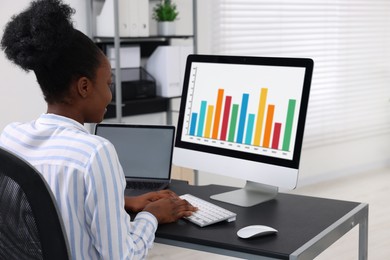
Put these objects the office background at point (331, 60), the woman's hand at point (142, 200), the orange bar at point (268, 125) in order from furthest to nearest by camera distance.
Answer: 1. the office background at point (331, 60)
2. the orange bar at point (268, 125)
3. the woman's hand at point (142, 200)

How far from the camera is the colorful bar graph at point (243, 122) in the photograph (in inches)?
75.5

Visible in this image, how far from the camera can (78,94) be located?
138 centimetres

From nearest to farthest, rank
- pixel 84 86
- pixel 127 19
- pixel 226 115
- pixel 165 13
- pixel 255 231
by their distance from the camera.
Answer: pixel 84 86 < pixel 255 231 < pixel 226 115 < pixel 127 19 < pixel 165 13

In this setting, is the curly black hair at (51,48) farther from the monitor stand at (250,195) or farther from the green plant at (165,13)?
the green plant at (165,13)

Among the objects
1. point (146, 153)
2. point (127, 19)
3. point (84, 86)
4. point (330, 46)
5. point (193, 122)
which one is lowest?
point (146, 153)

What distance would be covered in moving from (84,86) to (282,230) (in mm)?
676

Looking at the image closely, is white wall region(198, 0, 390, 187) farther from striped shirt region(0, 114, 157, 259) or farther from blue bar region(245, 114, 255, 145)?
striped shirt region(0, 114, 157, 259)

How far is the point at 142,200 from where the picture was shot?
185 cm

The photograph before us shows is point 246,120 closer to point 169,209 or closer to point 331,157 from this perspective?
point 169,209

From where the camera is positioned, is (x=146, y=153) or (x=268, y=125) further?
(x=146, y=153)

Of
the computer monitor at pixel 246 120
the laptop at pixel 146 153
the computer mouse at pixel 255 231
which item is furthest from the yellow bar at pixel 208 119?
the computer mouse at pixel 255 231

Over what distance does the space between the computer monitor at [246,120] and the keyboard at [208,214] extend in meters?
0.14

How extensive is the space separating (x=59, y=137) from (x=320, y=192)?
3.68m

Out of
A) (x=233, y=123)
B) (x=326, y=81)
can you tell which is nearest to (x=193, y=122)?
(x=233, y=123)
